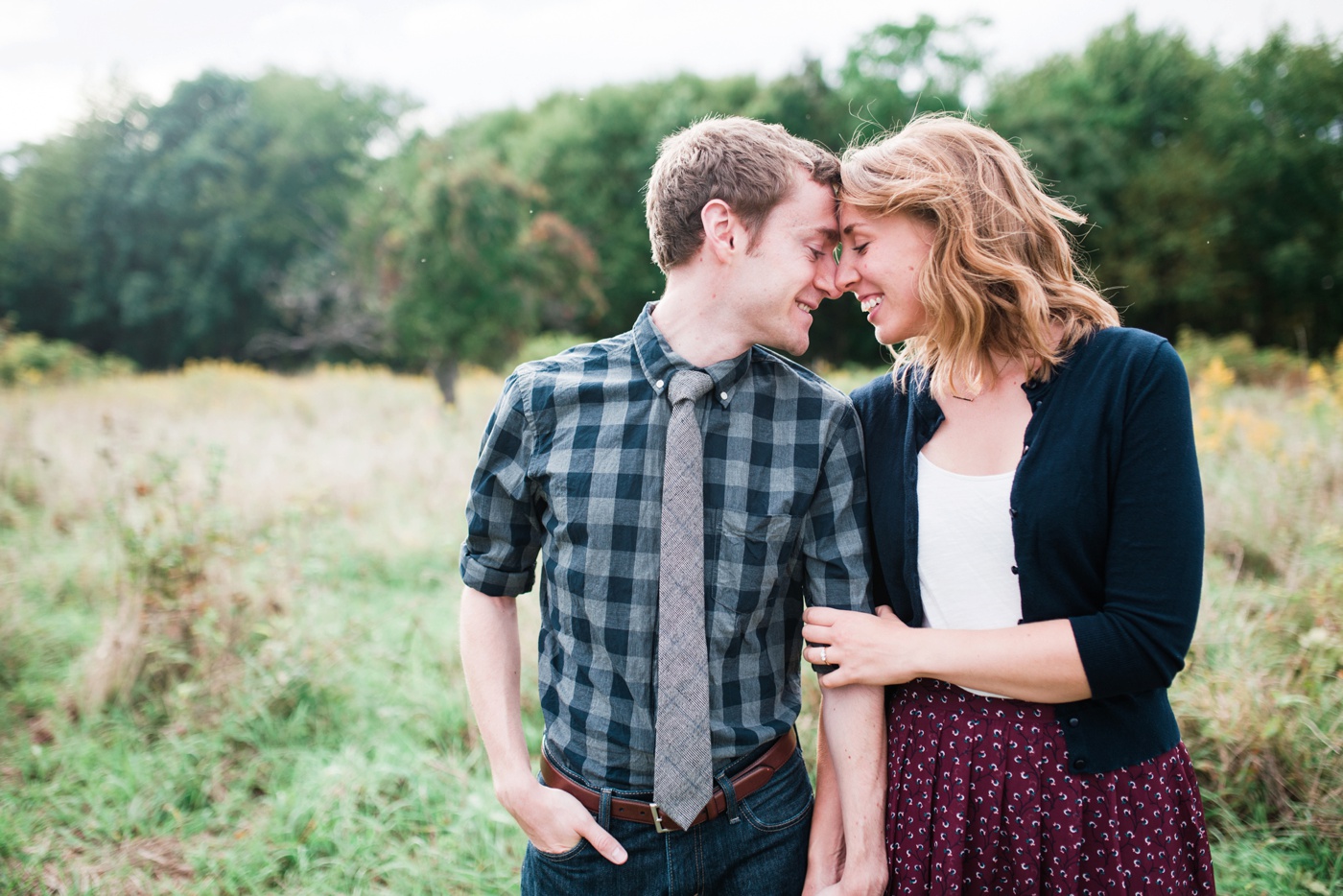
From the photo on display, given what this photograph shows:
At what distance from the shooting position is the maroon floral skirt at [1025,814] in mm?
1402

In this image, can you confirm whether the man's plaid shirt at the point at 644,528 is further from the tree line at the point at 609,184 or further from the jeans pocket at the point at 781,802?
the tree line at the point at 609,184

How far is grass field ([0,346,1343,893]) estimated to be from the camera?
2689mm

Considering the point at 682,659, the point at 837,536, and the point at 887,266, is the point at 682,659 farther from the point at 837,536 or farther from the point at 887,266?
the point at 887,266

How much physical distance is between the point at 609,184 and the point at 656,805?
22323mm

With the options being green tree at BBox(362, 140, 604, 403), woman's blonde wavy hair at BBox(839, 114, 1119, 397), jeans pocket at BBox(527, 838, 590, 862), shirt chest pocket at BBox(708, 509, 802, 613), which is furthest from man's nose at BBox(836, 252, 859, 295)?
green tree at BBox(362, 140, 604, 403)

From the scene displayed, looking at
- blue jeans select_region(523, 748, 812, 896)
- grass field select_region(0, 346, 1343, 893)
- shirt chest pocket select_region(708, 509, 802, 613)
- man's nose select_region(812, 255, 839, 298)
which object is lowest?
grass field select_region(0, 346, 1343, 893)

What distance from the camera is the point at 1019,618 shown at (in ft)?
4.87

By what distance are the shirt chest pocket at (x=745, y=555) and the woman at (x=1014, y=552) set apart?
0.14 m

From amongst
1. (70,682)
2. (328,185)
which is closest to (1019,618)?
(70,682)

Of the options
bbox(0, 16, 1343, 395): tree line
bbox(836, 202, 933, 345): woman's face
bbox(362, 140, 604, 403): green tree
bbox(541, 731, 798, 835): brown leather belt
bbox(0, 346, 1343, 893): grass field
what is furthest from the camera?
bbox(0, 16, 1343, 395): tree line

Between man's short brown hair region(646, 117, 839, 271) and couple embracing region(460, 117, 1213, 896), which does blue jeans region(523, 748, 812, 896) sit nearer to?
couple embracing region(460, 117, 1213, 896)

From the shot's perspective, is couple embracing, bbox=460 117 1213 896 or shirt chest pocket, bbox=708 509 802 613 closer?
couple embracing, bbox=460 117 1213 896

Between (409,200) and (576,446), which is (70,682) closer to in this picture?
(576,446)

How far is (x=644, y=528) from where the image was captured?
1.52 metres
